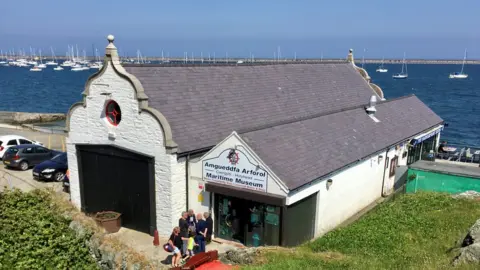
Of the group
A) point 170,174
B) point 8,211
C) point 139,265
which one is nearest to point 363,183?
point 170,174

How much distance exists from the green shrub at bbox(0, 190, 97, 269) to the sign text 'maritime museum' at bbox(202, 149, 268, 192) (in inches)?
233

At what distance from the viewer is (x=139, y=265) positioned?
13.8 m

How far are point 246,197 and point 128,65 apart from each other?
7527 millimetres

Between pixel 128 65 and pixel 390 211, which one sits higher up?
pixel 128 65

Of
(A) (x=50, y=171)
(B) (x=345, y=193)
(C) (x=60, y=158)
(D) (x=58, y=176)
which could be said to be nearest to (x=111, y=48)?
(A) (x=50, y=171)

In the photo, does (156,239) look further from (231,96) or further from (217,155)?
(231,96)

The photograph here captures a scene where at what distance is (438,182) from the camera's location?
832 inches

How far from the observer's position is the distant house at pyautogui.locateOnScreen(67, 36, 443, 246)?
15.2m

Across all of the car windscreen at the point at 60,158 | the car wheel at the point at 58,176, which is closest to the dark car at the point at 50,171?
the car wheel at the point at 58,176

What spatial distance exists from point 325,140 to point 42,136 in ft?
102

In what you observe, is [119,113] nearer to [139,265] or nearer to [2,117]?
[139,265]

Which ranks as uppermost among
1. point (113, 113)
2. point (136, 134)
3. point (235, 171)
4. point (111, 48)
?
point (111, 48)

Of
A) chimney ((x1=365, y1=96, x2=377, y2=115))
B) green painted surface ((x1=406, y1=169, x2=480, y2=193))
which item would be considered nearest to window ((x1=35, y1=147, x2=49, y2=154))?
chimney ((x1=365, y1=96, x2=377, y2=115))

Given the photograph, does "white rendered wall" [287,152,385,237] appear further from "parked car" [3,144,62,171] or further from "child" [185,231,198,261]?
"parked car" [3,144,62,171]
